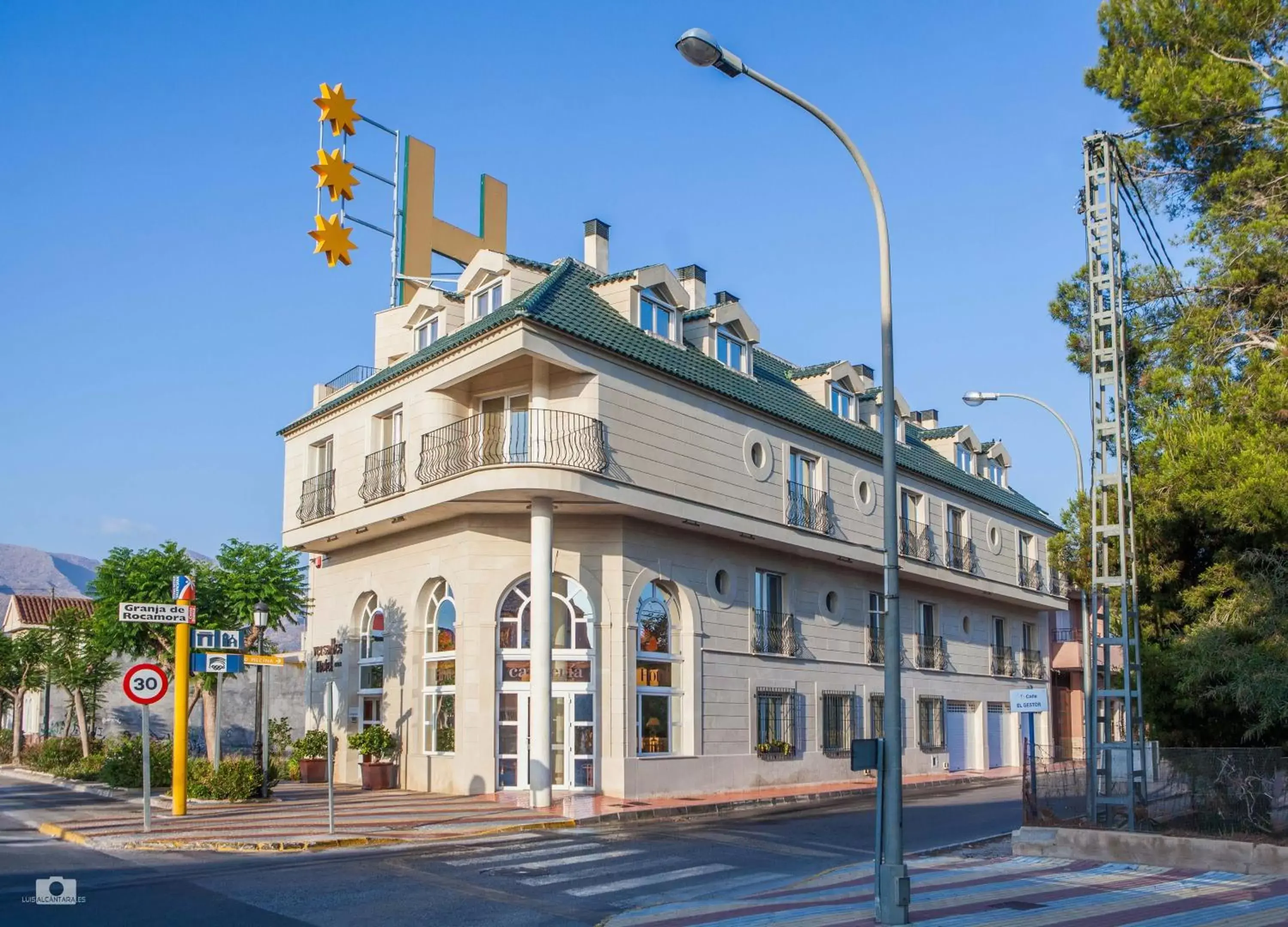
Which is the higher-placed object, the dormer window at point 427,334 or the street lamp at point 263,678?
the dormer window at point 427,334

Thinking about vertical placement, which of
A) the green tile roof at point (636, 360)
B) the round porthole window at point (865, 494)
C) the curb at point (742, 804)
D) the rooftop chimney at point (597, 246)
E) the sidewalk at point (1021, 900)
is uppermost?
the rooftop chimney at point (597, 246)

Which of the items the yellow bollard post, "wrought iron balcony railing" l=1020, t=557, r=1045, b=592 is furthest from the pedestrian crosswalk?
"wrought iron balcony railing" l=1020, t=557, r=1045, b=592

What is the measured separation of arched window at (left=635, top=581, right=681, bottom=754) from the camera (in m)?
24.9

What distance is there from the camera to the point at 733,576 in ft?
91.6

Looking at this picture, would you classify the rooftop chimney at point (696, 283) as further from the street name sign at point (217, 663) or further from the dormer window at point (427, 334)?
the street name sign at point (217, 663)

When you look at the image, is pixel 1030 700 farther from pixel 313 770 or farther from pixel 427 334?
pixel 313 770

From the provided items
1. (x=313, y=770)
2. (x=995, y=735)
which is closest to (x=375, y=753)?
(x=313, y=770)

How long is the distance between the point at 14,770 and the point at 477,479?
80.6 feet

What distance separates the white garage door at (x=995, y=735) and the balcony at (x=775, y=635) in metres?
13.1

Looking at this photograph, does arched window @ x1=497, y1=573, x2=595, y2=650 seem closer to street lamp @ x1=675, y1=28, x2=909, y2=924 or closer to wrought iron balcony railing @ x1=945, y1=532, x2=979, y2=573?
street lamp @ x1=675, y1=28, x2=909, y2=924

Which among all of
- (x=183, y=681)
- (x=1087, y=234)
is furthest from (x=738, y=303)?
(x=183, y=681)

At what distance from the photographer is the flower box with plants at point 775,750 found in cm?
2775

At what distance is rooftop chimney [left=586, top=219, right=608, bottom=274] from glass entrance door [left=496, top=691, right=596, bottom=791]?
454 inches

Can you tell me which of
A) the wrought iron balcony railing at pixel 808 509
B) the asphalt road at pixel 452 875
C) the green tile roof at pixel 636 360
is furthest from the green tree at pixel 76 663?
the wrought iron balcony railing at pixel 808 509
